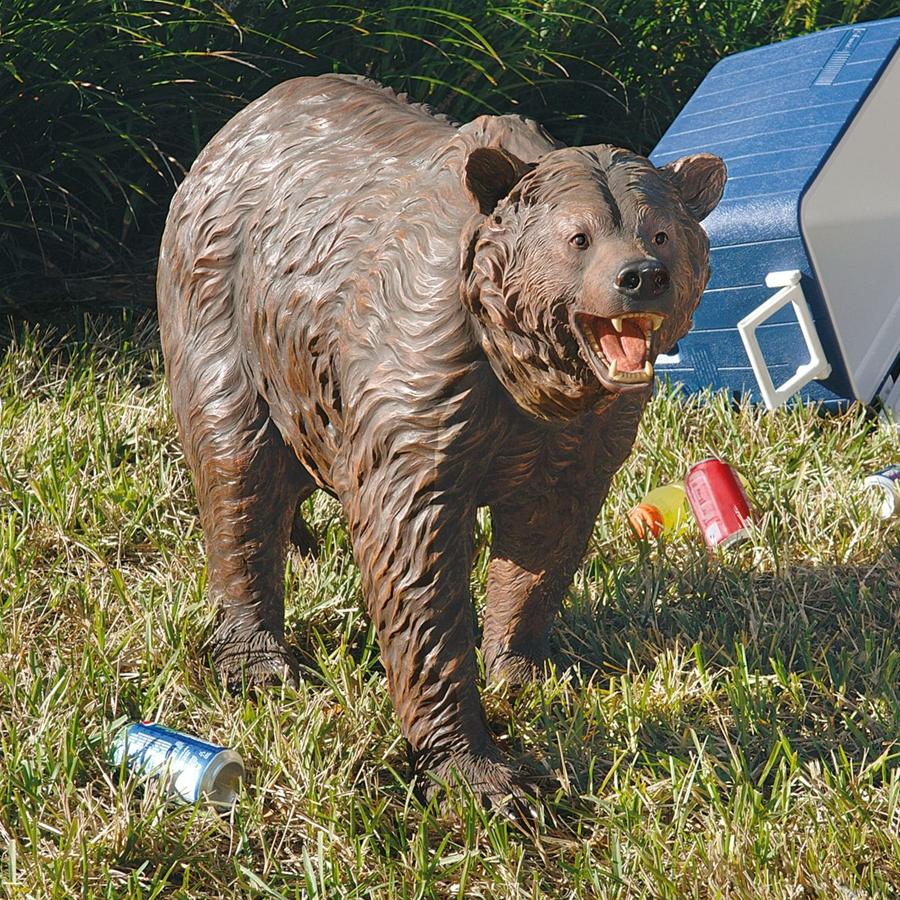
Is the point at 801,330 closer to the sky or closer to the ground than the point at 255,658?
closer to the ground

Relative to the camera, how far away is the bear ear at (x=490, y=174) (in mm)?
2525

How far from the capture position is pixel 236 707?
3.32m

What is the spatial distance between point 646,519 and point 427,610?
1641 millimetres

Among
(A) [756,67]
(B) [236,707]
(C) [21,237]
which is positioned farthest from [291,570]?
(A) [756,67]

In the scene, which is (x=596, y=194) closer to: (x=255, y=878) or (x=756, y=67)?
(x=255, y=878)

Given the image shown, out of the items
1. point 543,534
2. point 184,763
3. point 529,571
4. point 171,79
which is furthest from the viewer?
point 171,79

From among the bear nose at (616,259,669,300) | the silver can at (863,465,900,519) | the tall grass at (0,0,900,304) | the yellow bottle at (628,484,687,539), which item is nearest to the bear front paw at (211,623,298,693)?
the yellow bottle at (628,484,687,539)

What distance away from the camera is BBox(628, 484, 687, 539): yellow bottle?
4293mm

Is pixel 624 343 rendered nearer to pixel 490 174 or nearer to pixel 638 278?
pixel 638 278

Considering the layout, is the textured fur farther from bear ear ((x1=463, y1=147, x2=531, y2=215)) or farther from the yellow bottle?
the yellow bottle

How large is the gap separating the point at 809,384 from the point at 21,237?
10.2ft

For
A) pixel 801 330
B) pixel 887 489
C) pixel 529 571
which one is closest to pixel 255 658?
pixel 529 571

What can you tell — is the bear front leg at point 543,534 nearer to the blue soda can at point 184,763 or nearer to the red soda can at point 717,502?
the blue soda can at point 184,763

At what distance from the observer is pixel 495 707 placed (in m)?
3.34
